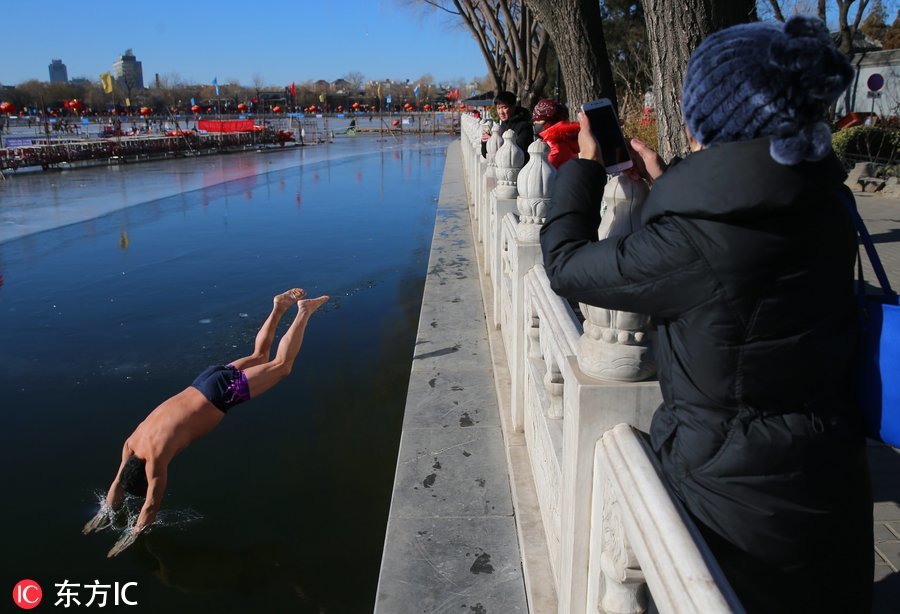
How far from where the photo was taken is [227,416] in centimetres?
536

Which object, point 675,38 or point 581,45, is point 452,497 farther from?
point 581,45

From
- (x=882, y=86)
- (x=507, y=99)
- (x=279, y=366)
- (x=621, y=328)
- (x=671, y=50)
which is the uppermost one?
(x=882, y=86)

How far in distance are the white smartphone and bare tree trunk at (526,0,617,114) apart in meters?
6.07

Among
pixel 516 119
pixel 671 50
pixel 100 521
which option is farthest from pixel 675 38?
pixel 516 119

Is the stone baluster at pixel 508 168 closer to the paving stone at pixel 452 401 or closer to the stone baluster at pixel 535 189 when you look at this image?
the paving stone at pixel 452 401

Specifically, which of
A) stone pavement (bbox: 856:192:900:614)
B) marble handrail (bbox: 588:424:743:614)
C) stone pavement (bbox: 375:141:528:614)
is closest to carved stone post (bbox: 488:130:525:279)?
stone pavement (bbox: 375:141:528:614)

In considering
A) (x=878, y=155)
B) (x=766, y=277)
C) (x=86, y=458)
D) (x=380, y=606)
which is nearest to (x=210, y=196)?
(x=86, y=458)

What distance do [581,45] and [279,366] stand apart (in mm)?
4931

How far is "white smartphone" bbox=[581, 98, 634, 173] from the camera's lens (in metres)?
1.82

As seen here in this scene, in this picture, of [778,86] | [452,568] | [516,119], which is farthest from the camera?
[516,119]

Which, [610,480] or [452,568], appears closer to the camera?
[610,480]

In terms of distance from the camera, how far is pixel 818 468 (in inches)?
57.1

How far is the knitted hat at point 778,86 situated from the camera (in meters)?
1.32

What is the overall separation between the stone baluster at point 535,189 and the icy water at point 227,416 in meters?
1.85
